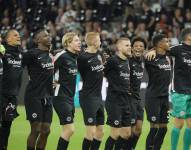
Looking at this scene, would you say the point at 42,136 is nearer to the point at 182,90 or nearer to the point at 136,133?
the point at 136,133

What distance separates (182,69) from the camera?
41.3 feet

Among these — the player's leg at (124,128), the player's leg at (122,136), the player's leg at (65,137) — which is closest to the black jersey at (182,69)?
the player's leg at (124,128)

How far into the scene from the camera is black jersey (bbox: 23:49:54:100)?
11594 mm

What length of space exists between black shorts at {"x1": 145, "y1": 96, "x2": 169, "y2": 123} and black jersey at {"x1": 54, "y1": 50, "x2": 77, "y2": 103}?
58.1 inches

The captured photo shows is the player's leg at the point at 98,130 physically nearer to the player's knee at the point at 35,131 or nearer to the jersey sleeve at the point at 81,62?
the jersey sleeve at the point at 81,62

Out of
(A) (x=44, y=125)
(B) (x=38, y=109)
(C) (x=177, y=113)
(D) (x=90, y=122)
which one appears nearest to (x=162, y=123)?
(C) (x=177, y=113)

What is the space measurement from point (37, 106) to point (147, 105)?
2065mm

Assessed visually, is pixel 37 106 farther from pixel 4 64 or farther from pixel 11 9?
pixel 11 9

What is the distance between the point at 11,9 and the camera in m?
25.1

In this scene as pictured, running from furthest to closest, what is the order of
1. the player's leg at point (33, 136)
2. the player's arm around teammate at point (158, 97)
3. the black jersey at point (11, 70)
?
the player's arm around teammate at point (158, 97), the black jersey at point (11, 70), the player's leg at point (33, 136)

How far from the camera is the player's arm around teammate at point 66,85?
37.9 ft

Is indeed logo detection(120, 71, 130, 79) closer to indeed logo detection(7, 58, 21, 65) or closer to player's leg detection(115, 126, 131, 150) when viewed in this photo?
player's leg detection(115, 126, 131, 150)

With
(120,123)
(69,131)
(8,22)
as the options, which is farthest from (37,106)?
(8,22)

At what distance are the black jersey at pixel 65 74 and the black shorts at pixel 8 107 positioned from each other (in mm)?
816
